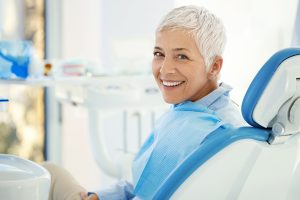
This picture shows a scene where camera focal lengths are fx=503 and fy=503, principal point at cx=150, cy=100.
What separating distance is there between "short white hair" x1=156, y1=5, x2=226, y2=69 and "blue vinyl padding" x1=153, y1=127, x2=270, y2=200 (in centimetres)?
33

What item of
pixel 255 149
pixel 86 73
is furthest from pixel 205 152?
pixel 86 73

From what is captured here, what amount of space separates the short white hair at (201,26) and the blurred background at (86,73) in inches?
44.5

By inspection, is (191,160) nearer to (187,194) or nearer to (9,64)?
(187,194)

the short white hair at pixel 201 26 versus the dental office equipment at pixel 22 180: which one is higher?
the short white hair at pixel 201 26

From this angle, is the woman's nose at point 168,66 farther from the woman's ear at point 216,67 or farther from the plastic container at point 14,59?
the plastic container at point 14,59

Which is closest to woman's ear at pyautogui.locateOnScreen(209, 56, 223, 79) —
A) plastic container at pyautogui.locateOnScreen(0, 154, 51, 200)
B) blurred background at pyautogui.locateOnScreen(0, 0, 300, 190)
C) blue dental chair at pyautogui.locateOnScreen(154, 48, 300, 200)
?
blue dental chair at pyautogui.locateOnScreen(154, 48, 300, 200)

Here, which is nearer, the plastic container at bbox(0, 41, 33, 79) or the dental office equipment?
the dental office equipment

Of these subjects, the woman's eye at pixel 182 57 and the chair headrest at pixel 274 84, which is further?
the woman's eye at pixel 182 57

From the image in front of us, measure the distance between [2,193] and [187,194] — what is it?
42cm

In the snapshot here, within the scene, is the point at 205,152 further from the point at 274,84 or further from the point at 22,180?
the point at 22,180

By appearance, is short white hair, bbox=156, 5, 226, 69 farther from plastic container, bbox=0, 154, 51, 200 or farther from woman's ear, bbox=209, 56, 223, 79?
plastic container, bbox=0, 154, 51, 200

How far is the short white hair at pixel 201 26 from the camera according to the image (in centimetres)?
136

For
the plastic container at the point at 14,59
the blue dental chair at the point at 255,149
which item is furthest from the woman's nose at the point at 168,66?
the plastic container at the point at 14,59

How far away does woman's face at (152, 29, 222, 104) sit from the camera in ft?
4.54
